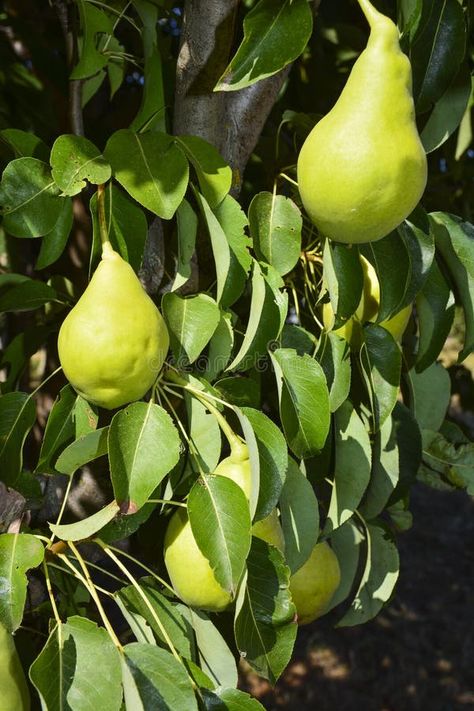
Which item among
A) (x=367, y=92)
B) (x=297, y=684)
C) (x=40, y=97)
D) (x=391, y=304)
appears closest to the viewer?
(x=367, y=92)

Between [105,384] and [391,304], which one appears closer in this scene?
[105,384]

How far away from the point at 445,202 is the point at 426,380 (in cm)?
57

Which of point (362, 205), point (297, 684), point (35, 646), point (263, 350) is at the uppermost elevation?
point (362, 205)

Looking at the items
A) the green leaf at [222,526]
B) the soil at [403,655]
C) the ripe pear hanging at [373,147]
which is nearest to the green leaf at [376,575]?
the green leaf at [222,526]

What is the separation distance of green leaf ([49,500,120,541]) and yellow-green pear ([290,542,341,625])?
0.32 m

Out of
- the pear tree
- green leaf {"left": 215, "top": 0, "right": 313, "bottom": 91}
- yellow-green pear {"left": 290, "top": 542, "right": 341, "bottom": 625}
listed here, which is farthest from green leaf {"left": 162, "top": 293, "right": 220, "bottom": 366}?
yellow-green pear {"left": 290, "top": 542, "right": 341, "bottom": 625}

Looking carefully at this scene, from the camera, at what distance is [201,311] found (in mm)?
834

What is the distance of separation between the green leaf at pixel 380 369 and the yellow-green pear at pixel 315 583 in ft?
0.69

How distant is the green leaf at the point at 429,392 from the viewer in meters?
1.13

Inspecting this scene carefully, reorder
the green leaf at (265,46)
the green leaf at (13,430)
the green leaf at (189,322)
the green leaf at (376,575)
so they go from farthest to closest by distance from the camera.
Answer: the green leaf at (376,575)
the green leaf at (13,430)
the green leaf at (189,322)
the green leaf at (265,46)

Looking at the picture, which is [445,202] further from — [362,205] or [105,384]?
[105,384]

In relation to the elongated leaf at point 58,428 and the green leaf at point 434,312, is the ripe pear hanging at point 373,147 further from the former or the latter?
the elongated leaf at point 58,428

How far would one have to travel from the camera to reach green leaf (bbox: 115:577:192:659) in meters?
0.87

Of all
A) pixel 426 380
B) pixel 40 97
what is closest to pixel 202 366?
pixel 426 380
